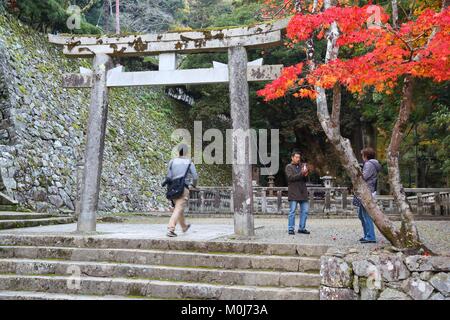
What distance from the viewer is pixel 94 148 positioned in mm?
8836

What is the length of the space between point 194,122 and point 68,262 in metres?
21.4

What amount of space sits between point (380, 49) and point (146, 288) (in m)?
4.77

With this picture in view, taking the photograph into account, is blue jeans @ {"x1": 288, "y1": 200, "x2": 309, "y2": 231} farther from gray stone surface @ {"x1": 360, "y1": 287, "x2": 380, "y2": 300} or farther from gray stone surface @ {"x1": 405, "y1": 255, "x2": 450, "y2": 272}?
gray stone surface @ {"x1": 405, "y1": 255, "x2": 450, "y2": 272}

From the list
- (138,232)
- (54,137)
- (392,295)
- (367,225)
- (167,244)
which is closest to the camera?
(392,295)

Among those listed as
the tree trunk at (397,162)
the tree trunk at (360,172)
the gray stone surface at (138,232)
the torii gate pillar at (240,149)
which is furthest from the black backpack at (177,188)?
the tree trunk at (397,162)

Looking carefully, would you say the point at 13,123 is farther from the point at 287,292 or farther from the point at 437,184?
the point at 437,184

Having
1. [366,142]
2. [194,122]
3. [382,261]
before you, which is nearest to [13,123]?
[382,261]

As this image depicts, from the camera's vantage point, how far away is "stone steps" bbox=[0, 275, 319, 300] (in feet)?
18.6

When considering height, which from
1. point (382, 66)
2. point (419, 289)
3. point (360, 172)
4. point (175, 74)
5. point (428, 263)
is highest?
point (175, 74)

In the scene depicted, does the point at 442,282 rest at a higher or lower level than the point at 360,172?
lower

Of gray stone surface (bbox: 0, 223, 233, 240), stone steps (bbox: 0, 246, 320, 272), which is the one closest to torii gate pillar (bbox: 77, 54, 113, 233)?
gray stone surface (bbox: 0, 223, 233, 240)

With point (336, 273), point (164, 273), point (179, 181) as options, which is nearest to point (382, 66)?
point (336, 273)

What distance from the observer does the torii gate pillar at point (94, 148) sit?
8.62 m

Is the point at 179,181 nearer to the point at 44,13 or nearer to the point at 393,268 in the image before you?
the point at 393,268
